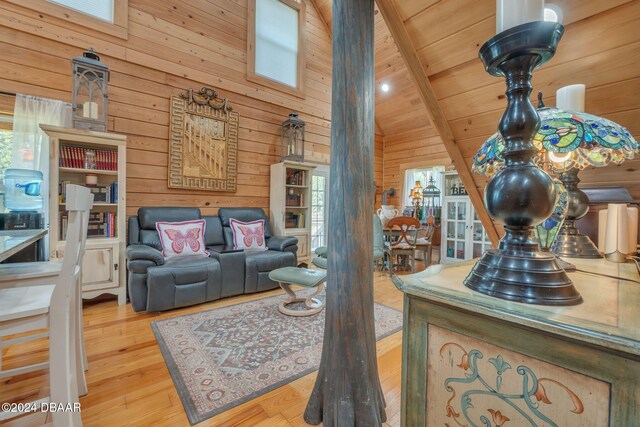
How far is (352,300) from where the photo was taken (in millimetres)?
1211

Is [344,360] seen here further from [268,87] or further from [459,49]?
[268,87]

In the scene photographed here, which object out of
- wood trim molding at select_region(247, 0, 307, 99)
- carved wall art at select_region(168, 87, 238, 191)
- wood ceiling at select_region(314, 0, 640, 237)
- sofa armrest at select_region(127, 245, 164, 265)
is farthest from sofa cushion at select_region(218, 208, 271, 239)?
wood ceiling at select_region(314, 0, 640, 237)

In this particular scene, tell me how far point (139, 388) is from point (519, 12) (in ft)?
7.15

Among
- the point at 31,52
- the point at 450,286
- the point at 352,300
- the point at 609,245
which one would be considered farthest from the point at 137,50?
the point at 609,245

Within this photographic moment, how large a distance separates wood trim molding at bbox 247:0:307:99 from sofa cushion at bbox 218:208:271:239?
1.96 m

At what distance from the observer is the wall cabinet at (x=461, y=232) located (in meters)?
4.84

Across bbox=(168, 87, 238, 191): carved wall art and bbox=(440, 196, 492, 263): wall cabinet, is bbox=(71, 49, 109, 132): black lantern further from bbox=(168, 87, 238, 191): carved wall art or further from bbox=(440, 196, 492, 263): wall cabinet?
bbox=(440, 196, 492, 263): wall cabinet

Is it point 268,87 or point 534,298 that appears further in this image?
point 268,87

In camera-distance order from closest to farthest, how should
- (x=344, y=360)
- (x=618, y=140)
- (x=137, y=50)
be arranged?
(x=618, y=140), (x=344, y=360), (x=137, y=50)

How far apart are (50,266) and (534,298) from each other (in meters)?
2.08

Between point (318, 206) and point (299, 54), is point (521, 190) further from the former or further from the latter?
point (299, 54)

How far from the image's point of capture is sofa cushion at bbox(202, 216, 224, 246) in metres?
3.52

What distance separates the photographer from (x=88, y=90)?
9.18 feet

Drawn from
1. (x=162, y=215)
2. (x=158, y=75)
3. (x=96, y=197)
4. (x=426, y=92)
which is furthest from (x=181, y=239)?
→ (x=426, y=92)
